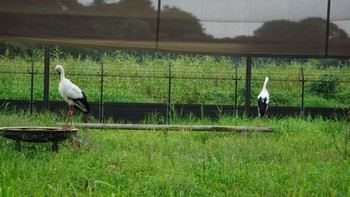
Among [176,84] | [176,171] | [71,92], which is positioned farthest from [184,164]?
[176,84]

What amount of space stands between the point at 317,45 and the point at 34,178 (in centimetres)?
203

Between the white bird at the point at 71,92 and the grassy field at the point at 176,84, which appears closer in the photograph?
the white bird at the point at 71,92

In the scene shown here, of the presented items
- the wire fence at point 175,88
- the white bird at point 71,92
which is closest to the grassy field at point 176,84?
the wire fence at point 175,88

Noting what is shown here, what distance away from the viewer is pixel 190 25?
99.7 inches

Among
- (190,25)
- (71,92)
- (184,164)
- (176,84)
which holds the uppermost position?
(190,25)

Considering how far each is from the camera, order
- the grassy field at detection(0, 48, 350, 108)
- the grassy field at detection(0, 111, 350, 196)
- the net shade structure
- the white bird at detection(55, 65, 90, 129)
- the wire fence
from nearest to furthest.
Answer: the net shade structure
the grassy field at detection(0, 111, 350, 196)
the white bird at detection(55, 65, 90, 129)
the wire fence
the grassy field at detection(0, 48, 350, 108)

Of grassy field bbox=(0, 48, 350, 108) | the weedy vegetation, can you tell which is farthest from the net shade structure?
grassy field bbox=(0, 48, 350, 108)

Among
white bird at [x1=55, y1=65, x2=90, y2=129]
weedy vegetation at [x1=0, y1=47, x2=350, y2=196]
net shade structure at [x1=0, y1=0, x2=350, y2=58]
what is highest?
net shade structure at [x1=0, y1=0, x2=350, y2=58]

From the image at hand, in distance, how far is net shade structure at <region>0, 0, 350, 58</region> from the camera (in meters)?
2.49

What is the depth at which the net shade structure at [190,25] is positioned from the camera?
2.49m

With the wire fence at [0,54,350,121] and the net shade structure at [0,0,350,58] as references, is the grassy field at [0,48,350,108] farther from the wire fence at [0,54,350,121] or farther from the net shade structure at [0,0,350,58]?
the net shade structure at [0,0,350,58]

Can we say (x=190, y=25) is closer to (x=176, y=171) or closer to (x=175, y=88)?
(x=176, y=171)

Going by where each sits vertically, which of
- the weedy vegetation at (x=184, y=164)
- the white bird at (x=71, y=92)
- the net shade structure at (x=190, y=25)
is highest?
the net shade structure at (x=190, y=25)

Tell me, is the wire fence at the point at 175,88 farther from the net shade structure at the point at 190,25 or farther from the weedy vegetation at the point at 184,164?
the net shade structure at the point at 190,25
